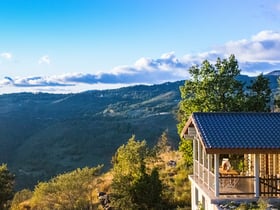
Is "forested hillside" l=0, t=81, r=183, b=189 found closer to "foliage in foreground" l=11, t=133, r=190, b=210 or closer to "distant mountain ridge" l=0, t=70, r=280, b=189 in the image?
"distant mountain ridge" l=0, t=70, r=280, b=189

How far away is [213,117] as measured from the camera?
785 inches

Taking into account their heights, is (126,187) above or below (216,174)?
below

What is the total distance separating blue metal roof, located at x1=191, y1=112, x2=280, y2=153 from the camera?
699 inches

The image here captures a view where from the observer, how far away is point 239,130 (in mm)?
18844

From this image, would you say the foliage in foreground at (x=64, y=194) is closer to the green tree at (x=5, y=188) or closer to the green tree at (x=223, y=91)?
the green tree at (x=5, y=188)

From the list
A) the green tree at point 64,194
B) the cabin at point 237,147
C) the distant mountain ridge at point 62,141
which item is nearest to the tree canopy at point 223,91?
the cabin at point 237,147

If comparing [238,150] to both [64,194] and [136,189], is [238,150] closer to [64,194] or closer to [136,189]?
[136,189]

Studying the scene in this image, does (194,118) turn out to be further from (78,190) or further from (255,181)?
(78,190)

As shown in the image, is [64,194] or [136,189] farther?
[64,194]

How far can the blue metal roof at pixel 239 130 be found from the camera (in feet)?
58.3

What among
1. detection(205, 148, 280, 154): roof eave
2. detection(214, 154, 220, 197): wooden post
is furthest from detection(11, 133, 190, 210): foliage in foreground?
detection(205, 148, 280, 154): roof eave

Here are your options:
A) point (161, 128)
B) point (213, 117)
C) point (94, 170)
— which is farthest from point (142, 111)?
point (213, 117)

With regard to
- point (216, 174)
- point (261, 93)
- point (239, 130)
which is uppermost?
point (261, 93)

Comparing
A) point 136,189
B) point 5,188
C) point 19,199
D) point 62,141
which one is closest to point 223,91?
point 136,189
